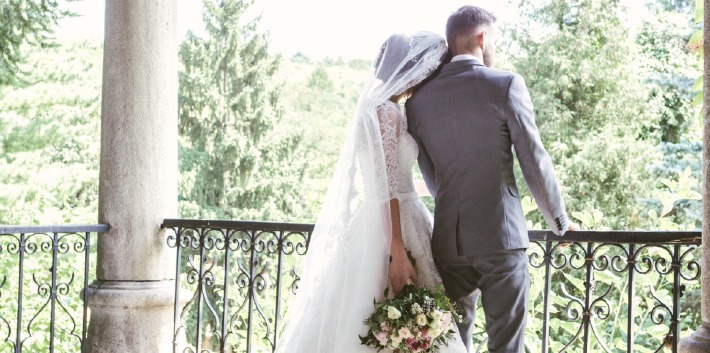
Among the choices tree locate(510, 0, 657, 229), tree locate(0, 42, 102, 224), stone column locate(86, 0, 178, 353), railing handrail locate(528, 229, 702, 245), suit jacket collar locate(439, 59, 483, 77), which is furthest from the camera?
tree locate(510, 0, 657, 229)

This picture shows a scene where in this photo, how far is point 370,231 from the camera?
2.53 metres

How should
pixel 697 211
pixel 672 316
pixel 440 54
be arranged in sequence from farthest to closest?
pixel 697 211 → pixel 672 316 → pixel 440 54

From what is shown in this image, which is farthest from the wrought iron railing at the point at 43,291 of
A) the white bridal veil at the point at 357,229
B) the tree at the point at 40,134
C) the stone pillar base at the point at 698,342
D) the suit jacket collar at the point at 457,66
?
the stone pillar base at the point at 698,342

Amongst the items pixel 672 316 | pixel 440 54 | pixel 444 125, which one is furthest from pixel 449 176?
pixel 672 316

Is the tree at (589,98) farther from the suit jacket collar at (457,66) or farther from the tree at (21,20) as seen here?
the suit jacket collar at (457,66)

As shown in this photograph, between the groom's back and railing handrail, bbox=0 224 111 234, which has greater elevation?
the groom's back

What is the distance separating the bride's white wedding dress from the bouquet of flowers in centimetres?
5

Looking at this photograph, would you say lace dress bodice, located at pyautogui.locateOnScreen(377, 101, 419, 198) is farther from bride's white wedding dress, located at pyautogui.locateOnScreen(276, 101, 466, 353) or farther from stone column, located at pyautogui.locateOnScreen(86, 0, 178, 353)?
stone column, located at pyautogui.locateOnScreen(86, 0, 178, 353)

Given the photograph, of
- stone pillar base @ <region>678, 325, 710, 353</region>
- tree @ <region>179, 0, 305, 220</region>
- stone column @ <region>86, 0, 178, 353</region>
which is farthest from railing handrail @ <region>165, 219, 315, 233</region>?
tree @ <region>179, 0, 305, 220</region>

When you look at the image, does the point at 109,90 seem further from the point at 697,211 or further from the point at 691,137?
the point at 691,137

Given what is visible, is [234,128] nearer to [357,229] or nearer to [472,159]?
[357,229]

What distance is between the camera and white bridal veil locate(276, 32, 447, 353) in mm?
2521

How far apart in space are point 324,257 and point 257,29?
71.5ft

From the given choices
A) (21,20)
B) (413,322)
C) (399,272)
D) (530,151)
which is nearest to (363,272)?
(399,272)
